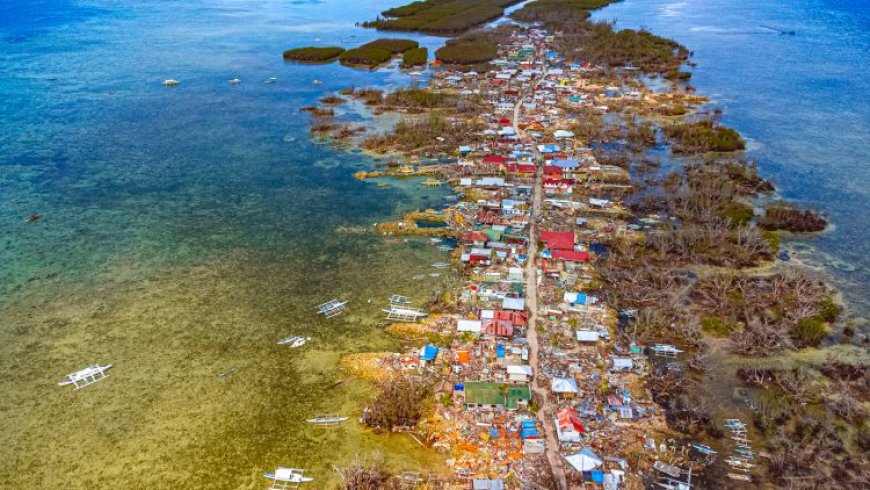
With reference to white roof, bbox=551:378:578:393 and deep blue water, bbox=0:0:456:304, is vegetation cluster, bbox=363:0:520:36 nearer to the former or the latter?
deep blue water, bbox=0:0:456:304

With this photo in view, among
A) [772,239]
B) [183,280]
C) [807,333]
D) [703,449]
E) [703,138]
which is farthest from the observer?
[703,138]

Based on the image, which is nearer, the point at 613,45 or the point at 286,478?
the point at 286,478

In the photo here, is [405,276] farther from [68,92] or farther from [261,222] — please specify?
[68,92]

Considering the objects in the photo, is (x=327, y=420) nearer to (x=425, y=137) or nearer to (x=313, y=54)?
(x=425, y=137)

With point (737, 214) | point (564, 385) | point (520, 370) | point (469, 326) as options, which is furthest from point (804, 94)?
point (520, 370)

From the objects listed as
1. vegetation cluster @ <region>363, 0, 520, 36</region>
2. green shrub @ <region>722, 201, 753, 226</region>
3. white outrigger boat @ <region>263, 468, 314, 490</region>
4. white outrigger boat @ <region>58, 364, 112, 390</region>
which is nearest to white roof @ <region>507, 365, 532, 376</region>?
white outrigger boat @ <region>263, 468, 314, 490</region>
